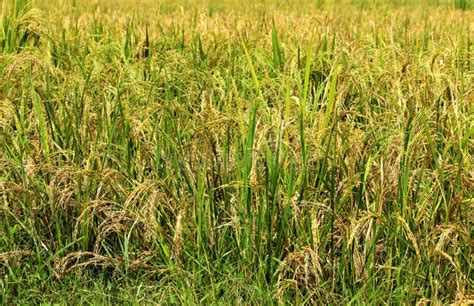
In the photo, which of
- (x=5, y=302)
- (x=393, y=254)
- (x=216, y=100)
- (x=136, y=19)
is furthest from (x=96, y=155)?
(x=136, y=19)

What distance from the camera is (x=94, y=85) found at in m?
3.04

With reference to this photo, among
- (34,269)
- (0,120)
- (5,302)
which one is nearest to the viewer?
(5,302)

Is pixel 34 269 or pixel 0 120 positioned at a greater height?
pixel 0 120

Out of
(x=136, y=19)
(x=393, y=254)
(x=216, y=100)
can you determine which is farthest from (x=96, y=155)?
(x=136, y=19)

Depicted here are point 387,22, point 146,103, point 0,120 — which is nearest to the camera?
point 0,120

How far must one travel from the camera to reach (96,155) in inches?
97.5

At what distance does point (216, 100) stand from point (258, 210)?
97cm

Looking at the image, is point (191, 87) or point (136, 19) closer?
point (191, 87)

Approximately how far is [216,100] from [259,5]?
11.7 ft

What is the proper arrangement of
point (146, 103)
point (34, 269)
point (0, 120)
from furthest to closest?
point (146, 103) → point (0, 120) → point (34, 269)

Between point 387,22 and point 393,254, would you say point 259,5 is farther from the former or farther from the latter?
point 393,254

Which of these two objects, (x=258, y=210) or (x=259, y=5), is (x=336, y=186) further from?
(x=259, y=5)

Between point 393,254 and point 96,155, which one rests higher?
point 96,155

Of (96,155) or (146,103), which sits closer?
(96,155)
